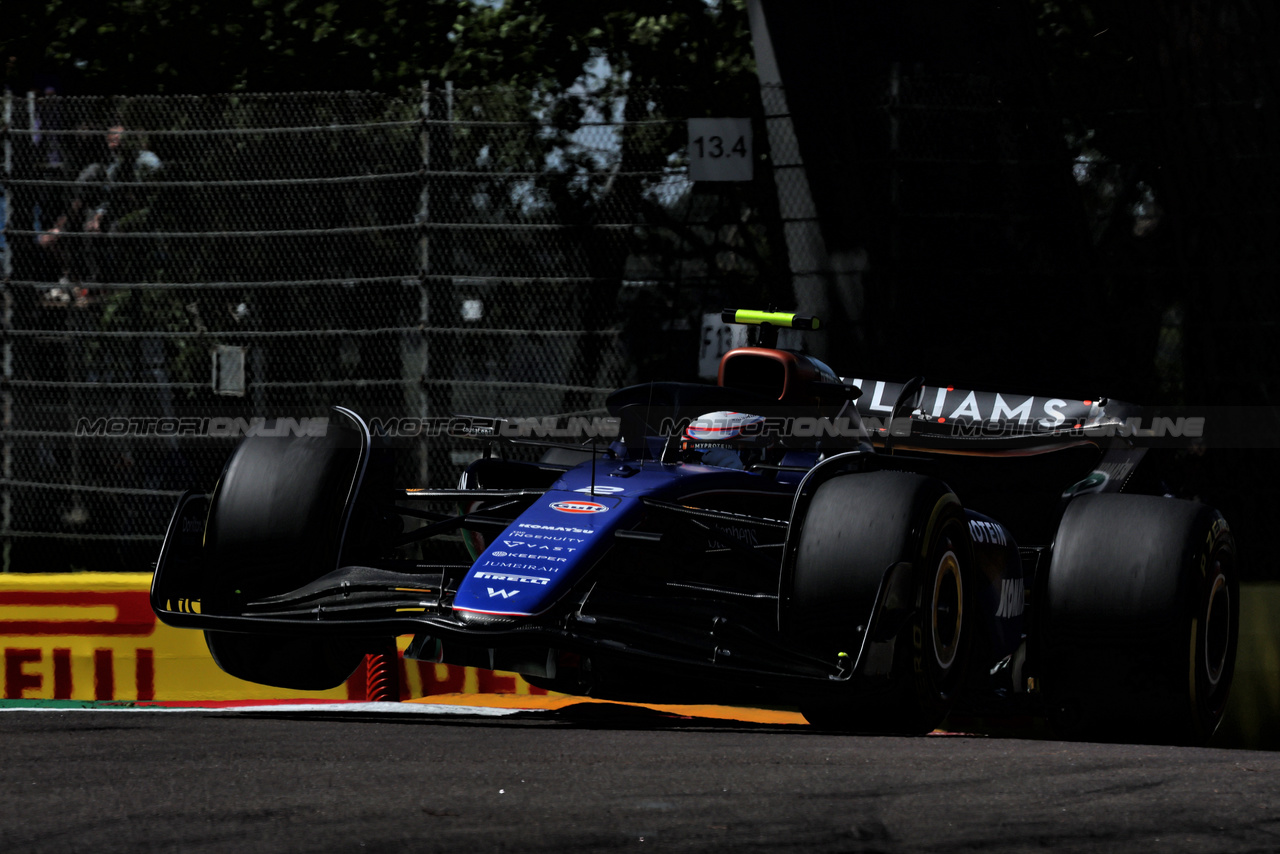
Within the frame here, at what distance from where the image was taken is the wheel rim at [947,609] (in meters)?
4.91

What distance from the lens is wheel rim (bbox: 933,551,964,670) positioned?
491cm

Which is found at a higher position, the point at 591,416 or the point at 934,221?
→ the point at 934,221

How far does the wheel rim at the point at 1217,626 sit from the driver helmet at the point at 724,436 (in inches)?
61.3

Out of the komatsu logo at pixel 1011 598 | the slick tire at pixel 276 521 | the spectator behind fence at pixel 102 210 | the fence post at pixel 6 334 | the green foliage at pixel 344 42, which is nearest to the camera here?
the slick tire at pixel 276 521

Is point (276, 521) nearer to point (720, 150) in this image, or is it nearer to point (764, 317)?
point (764, 317)

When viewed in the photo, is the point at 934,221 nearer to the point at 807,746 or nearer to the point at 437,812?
the point at 807,746

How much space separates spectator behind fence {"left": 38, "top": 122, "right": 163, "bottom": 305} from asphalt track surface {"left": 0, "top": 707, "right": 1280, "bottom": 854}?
146 inches

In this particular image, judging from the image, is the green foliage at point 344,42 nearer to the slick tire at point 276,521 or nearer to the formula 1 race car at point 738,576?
the formula 1 race car at point 738,576

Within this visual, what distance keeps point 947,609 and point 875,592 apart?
50 cm

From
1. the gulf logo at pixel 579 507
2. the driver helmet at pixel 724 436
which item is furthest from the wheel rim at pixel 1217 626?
the gulf logo at pixel 579 507

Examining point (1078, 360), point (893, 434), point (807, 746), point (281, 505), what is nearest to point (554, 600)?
point (807, 746)

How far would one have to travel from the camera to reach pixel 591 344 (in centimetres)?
768

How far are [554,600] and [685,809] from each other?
4.66 feet

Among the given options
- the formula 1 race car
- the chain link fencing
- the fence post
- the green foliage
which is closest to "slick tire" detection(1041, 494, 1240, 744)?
the formula 1 race car
